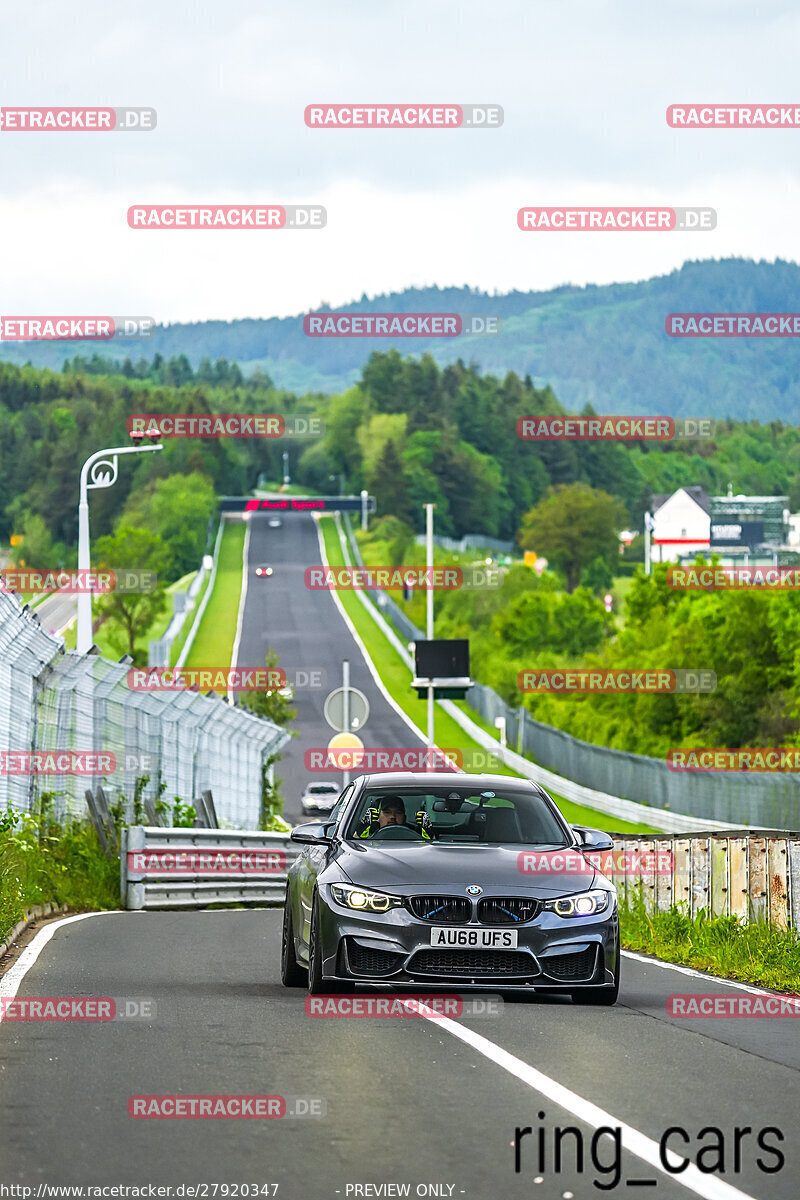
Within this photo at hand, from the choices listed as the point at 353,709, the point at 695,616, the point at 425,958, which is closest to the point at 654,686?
the point at 695,616

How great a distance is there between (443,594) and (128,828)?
13238 centimetres

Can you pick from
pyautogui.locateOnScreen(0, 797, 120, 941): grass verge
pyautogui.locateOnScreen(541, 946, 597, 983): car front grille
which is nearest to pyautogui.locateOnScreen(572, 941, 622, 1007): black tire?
pyautogui.locateOnScreen(541, 946, 597, 983): car front grille

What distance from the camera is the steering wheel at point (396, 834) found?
1194 cm

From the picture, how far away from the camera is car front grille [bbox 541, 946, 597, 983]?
435 inches

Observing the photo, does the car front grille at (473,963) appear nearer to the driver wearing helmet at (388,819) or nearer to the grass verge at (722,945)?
the driver wearing helmet at (388,819)

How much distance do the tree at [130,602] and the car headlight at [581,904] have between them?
381 ft

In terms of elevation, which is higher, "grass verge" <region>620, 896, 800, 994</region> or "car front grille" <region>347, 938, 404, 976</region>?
"car front grille" <region>347, 938, 404, 976</region>

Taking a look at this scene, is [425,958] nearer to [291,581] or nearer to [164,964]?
[164,964]

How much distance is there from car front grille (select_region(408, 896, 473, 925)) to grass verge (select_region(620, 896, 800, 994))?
3.23 m
